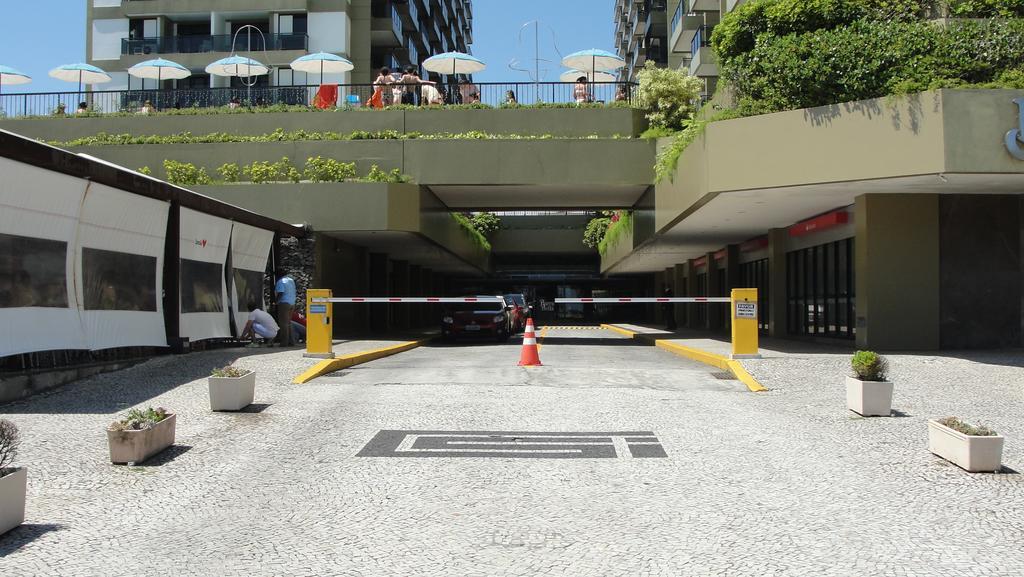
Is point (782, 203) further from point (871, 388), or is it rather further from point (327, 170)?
point (327, 170)

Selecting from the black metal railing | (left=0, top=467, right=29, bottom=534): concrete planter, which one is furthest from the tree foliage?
(left=0, top=467, right=29, bottom=534): concrete planter

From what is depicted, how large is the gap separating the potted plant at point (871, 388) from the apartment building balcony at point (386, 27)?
4293 centimetres

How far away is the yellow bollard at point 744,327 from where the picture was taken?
14656 millimetres

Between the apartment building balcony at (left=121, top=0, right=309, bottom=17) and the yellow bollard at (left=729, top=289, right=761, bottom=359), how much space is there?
122 feet

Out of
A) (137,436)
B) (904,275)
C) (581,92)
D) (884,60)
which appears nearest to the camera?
(137,436)

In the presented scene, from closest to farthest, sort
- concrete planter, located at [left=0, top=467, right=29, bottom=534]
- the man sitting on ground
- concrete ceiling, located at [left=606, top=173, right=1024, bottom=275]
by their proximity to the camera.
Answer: concrete planter, located at [left=0, top=467, right=29, bottom=534] < concrete ceiling, located at [left=606, top=173, right=1024, bottom=275] < the man sitting on ground

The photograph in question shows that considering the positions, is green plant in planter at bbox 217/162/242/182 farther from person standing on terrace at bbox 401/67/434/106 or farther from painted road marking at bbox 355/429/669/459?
painted road marking at bbox 355/429/669/459

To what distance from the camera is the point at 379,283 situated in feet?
109

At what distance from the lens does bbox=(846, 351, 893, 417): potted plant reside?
9234mm

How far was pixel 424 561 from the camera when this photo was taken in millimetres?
4672

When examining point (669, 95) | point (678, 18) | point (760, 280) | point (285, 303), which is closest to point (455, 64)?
point (669, 95)

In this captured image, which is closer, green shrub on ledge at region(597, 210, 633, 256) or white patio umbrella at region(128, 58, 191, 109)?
white patio umbrella at region(128, 58, 191, 109)

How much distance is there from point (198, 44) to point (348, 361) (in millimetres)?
36582

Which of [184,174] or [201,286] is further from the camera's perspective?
[184,174]
